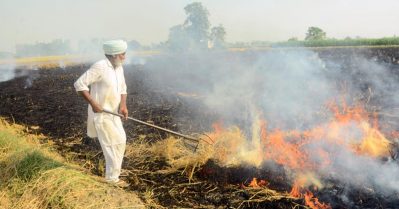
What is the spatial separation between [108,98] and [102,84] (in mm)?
222

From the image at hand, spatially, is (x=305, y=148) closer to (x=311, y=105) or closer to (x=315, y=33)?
(x=311, y=105)

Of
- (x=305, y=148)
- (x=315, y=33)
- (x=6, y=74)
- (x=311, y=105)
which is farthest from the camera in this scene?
(x=315, y=33)

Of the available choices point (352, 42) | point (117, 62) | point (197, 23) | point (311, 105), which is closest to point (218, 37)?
point (197, 23)

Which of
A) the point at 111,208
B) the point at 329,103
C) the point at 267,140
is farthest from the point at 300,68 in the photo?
the point at 111,208

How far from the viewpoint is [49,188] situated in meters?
4.80

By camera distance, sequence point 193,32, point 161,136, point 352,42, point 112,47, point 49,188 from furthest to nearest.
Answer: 1. point 193,32
2. point 352,42
3. point 161,136
4. point 112,47
5. point 49,188

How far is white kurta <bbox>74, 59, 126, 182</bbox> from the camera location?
5.02m

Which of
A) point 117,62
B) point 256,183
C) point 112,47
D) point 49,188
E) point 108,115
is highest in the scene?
point 112,47

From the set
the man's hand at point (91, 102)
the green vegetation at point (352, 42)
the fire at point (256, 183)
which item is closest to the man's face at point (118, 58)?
the man's hand at point (91, 102)

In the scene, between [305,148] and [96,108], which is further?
[305,148]

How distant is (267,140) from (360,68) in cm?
1494

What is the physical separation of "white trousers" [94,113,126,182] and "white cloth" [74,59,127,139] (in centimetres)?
8

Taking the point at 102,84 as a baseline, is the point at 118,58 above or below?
above

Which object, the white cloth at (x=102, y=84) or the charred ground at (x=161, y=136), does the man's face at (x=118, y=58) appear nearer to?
the white cloth at (x=102, y=84)
